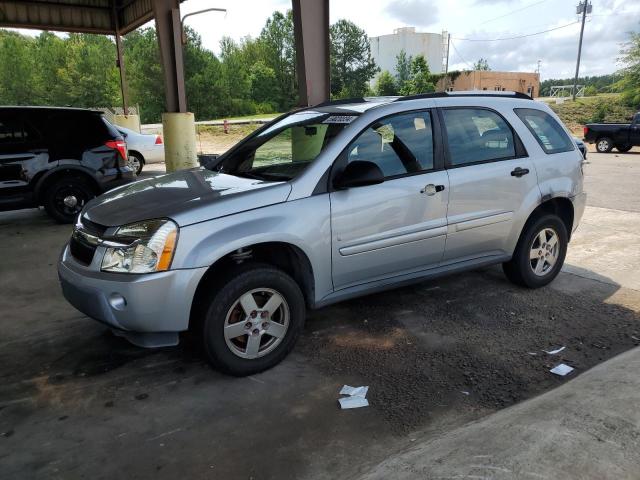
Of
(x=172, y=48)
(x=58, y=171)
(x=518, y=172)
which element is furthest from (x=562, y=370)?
(x=172, y=48)

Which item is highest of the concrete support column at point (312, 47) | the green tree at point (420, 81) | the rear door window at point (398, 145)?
the green tree at point (420, 81)

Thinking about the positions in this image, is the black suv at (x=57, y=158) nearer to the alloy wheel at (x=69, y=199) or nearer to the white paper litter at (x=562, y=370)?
the alloy wheel at (x=69, y=199)

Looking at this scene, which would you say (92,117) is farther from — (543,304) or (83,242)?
(543,304)

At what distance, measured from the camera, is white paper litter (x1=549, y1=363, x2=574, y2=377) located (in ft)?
11.2

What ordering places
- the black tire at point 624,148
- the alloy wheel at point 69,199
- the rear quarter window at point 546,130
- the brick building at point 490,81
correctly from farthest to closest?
1. the brick building at point 490,81
2. the black tire at point 624,148
3. the alloy wheel at point 69,199
4. the rear quarter window at point 546,130

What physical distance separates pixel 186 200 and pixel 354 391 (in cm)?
161

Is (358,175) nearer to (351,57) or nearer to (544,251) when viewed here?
(544,251)

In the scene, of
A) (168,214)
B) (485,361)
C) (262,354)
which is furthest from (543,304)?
(168,214)

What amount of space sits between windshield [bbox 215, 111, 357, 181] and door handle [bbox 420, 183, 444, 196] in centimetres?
75

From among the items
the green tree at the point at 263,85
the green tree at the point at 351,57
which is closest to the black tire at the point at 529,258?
the green tree at the point at 263,85

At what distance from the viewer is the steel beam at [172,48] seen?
11.0 m

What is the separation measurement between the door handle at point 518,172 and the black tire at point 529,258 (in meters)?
0.50

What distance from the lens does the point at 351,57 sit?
89688 mm

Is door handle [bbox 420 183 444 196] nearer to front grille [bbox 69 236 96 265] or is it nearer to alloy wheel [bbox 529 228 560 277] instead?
alloy wheel [bbox 529 228 560 277]
